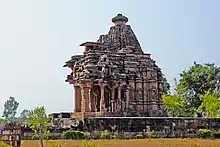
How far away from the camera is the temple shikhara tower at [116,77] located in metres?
33.1

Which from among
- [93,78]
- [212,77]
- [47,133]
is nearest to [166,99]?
[212,77]

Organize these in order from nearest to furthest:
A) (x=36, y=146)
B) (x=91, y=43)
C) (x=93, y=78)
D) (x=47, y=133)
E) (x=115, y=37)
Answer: (x=36, y=146) → (x=47, y=133) → (x=93, y=78) → (x=91, y=43) → (x=115, y=37)

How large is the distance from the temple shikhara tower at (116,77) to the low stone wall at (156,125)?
192 inches

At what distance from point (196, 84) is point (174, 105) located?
11.8 ft

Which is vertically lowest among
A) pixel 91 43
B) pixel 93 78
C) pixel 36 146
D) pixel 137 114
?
pixel 36 146

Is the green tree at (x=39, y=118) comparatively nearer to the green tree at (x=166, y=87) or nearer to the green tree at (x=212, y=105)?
the green tree at (x=212, y=105)

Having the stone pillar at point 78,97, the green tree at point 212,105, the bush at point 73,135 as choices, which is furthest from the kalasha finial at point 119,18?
the bush at point 73,135

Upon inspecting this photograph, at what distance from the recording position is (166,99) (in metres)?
45.2

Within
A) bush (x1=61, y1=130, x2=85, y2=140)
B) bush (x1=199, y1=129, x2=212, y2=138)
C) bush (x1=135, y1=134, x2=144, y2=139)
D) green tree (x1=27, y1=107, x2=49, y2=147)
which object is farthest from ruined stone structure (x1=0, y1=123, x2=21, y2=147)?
bush (x1=199, y1=129, x2=212, y2=138)

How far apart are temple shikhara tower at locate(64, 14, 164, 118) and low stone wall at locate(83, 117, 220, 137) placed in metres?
4.89

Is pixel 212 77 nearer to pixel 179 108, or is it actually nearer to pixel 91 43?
pixel 179 108

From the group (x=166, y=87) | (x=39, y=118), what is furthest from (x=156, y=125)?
(x=166, y=87)

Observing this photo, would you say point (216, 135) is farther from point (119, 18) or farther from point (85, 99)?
point (119, 18)

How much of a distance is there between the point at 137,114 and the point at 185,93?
49.9 ft
